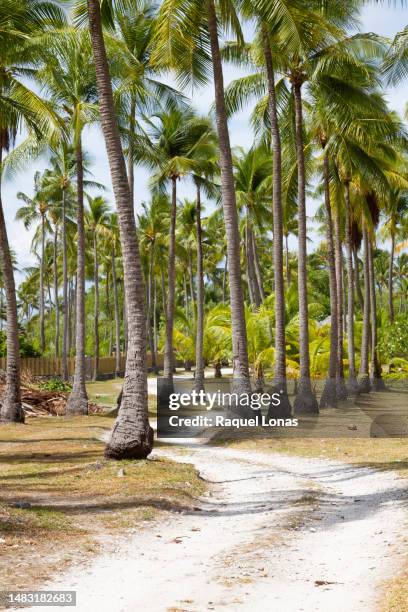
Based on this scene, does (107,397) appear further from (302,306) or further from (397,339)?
(302,306)

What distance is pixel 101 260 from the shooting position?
233 ft

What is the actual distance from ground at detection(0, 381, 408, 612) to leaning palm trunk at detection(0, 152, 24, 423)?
16.4 ft

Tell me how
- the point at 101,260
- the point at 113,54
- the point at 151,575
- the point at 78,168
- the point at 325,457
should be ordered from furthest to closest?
the point at 101,260 < the point at 78,168 < the point at 113,54 < the point at 325,457 < the point at 151,575

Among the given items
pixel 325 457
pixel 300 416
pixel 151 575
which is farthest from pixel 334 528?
pixel 300 416

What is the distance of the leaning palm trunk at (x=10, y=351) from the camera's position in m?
21.7

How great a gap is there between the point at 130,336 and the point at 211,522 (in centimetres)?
474

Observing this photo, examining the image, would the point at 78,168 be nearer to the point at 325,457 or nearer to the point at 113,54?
the point at 113,54

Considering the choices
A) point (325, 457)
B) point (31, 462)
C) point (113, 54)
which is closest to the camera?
point (31, 462)

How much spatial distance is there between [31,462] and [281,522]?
653cm

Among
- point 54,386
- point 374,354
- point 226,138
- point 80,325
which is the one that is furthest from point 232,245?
point 374,354

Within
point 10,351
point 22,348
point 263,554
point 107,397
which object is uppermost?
point 22,348

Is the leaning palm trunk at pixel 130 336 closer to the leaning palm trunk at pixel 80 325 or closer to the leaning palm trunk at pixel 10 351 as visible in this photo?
the leaning palm trunk at pixel 10 351

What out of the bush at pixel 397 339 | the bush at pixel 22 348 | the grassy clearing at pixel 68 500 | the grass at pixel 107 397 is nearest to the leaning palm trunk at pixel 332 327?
the grass at pixel 107 397

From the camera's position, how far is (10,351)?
2162 centimetres
